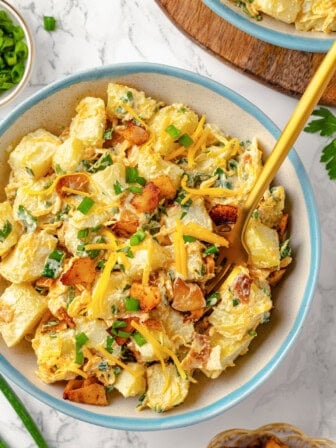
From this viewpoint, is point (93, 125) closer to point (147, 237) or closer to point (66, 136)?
point (66, 136)

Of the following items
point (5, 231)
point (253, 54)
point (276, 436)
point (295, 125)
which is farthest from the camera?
point (276, 436)

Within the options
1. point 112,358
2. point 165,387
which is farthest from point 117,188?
point 165,387

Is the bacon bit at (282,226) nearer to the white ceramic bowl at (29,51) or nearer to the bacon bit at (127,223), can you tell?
the bacon bit at (127,223)

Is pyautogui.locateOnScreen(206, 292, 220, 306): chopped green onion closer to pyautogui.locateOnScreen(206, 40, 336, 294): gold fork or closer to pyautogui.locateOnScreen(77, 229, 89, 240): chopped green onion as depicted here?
pyautogui.locateOnScreen(206, 40, 336, 294): gold fork

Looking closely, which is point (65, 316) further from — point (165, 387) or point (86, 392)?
point (165, 387)

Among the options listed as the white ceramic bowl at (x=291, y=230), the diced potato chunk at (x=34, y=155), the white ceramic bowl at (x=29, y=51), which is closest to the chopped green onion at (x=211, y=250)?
the white ceramic bowl at (x=291, y=230)

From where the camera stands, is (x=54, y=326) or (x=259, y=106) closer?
(x=54, y=326)

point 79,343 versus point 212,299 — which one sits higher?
point 212,299
